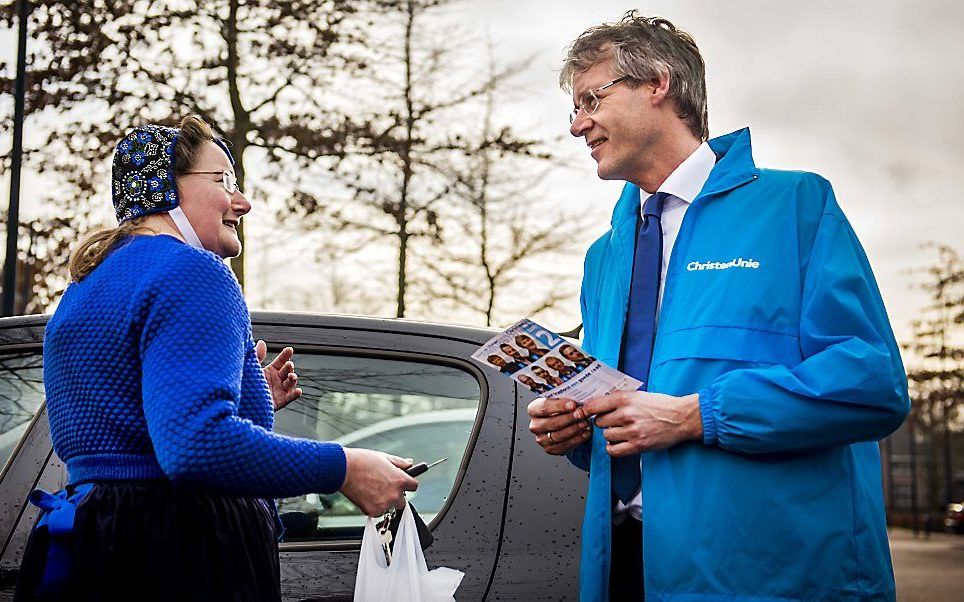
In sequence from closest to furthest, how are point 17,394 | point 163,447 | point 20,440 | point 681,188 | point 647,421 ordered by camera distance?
point 163,447 < point 647,421 < point 681,188 < point 20,440 < point 17,394

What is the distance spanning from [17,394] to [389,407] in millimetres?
1042

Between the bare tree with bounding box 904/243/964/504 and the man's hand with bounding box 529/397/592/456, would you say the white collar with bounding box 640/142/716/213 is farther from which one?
the bare tree with bounding box 904/243/964/504

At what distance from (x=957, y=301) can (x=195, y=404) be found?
33.1 meters

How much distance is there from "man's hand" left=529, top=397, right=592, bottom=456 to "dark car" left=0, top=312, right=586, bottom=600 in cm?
33

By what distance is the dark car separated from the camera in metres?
2.69

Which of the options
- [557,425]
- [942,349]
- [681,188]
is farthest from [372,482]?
[942,349]

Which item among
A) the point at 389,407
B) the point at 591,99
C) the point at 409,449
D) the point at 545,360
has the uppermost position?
the point at 591,99

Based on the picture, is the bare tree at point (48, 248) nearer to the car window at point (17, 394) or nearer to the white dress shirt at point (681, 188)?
the car window at point (17, 394)

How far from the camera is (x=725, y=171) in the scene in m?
2.43

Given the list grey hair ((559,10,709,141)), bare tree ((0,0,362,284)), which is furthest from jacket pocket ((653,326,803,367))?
bare tree ((0,0,362,284))

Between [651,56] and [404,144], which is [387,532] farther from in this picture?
[404,144]

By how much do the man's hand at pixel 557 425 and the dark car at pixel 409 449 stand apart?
0.33 meters

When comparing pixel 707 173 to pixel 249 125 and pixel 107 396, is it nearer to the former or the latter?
pixel 107 396

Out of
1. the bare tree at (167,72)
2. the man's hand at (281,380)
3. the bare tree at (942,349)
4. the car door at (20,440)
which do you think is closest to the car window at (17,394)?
the car door at (20,440)
